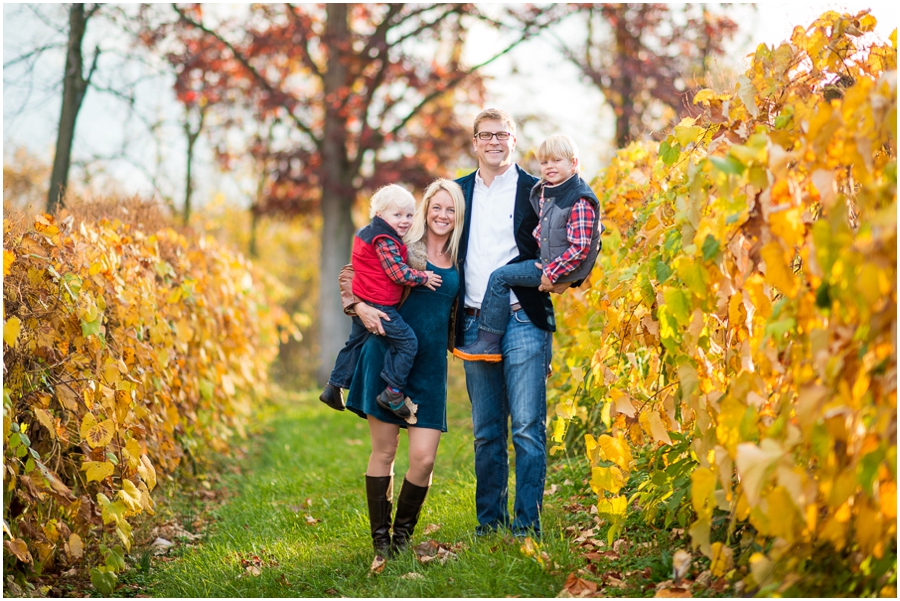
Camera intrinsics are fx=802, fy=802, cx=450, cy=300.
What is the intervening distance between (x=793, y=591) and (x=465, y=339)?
5.10 feet

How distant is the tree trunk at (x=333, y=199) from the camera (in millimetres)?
10938

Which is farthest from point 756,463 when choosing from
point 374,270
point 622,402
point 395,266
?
point 374,270

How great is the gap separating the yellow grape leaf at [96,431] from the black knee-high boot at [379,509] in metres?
1.00

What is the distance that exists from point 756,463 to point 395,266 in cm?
162

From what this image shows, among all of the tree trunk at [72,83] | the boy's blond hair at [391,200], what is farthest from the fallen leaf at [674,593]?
the tree trunk at [72,83]

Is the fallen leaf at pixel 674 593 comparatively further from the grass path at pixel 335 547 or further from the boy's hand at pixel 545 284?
the boy's hand at pixel 545 284

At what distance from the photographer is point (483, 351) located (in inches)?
126

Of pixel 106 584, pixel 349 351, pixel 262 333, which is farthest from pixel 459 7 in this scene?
pixel 106 584

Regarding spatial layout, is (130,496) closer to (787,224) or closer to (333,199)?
(787,224)

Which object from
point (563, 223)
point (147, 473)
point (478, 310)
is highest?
point (563, 223)

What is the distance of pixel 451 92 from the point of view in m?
11.5

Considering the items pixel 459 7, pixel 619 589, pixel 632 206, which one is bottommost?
pixel 619 589

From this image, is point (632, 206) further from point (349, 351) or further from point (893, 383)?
point (893, 383)

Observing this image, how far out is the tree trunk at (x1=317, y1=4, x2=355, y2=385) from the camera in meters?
10.9
